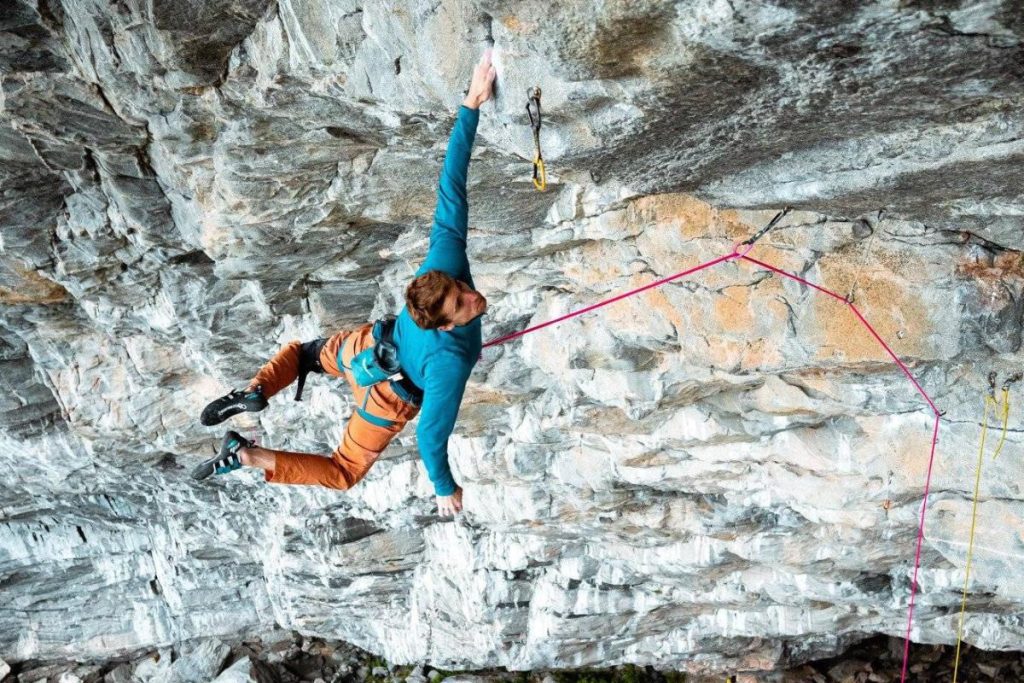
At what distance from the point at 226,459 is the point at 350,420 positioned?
28.7 inches

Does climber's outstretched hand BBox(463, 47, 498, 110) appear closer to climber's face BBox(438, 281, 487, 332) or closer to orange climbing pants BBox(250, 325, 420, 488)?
climber's face BBox(438, 281, 487, 332)

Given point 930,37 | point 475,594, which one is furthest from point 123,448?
point 930,37

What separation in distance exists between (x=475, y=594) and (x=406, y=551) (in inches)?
53.9

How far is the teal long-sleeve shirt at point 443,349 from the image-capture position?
431cm

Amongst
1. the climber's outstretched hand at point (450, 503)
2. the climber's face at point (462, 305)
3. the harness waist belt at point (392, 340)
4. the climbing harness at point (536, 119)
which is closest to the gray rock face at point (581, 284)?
the climbing harness at point (536, 119)

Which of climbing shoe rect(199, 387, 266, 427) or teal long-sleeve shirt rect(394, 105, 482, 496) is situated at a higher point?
teal long-sleeve shirt rect(394, 105, 482, 496)

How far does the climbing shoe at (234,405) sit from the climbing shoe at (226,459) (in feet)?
0.41

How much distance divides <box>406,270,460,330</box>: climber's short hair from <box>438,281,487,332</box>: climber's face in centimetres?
2

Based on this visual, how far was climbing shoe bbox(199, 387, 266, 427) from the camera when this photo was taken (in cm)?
500

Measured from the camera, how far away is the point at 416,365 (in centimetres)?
463

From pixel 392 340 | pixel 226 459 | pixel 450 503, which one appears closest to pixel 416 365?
pixel 392 340

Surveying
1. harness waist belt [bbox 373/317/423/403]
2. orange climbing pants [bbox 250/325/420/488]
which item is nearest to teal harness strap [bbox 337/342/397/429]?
orange climbing pants [bbox 250/325/420/488]

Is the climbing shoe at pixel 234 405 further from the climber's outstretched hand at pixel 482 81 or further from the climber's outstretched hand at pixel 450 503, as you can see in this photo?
the climber's outstretched hand at pixel 482 81

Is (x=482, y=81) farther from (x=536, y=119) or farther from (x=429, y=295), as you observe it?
(x=429, y=295)
